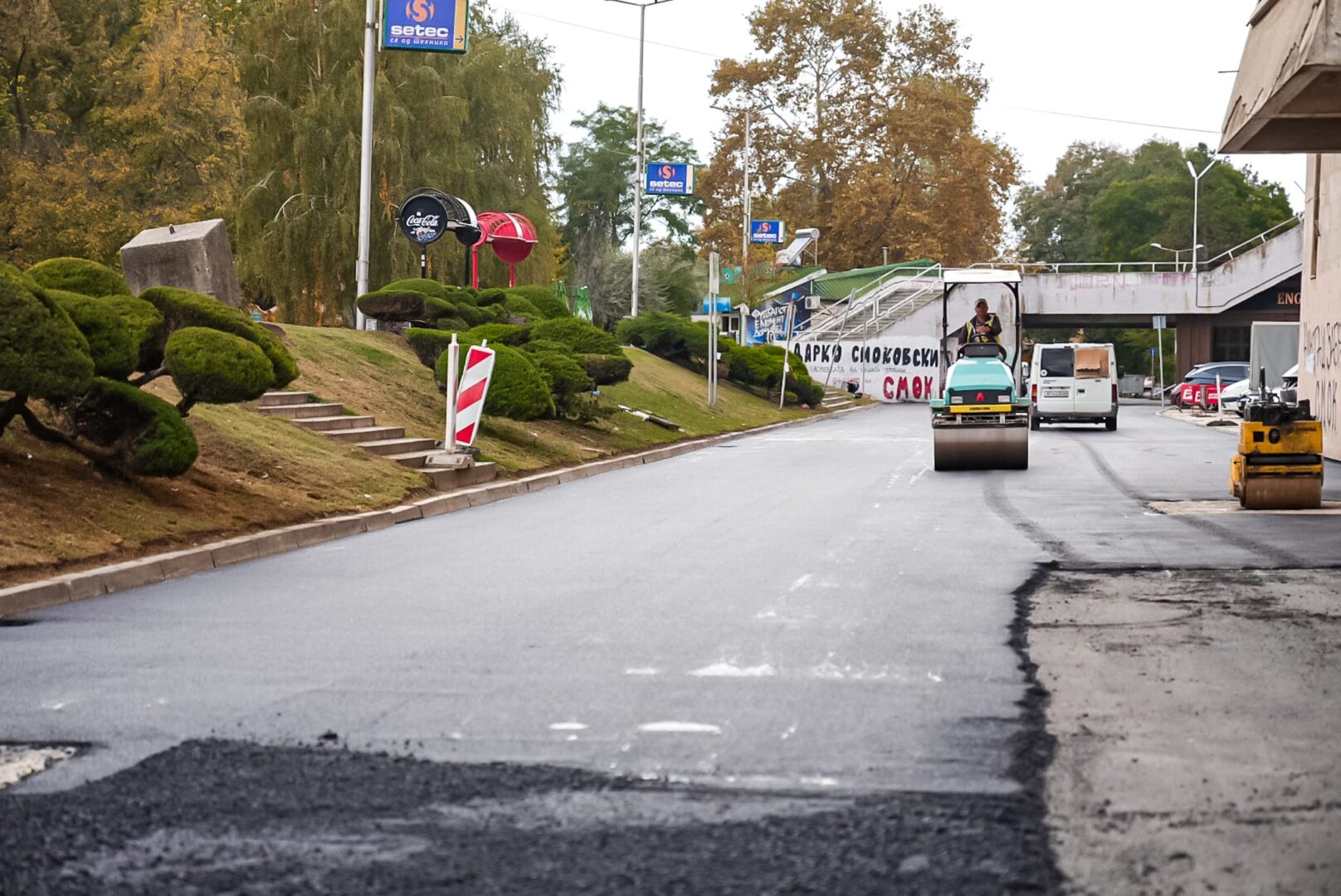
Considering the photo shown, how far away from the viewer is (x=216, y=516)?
47.5 feet

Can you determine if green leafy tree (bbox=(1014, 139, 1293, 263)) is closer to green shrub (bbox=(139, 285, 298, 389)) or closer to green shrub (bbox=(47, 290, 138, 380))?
green shrub (bbox=(139, 285, 298, 389))

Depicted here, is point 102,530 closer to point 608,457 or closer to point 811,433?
point 608,457

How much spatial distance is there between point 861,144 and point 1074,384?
43740mm

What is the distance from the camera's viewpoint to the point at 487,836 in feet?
16.7

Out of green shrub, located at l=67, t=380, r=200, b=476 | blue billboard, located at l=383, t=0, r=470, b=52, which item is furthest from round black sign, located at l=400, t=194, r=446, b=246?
green shrub, located at l=67, t=380, r=200, b=476

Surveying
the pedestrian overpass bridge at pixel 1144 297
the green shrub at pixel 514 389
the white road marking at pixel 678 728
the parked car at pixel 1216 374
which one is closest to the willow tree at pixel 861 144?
the pedestrian overpass bridge at pixel 1144 297

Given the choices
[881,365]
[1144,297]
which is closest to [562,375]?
[881,365]

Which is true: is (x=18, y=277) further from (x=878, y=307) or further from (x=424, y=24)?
(x=878, y=307)

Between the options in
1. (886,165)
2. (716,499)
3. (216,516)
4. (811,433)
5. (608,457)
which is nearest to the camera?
(216,516)

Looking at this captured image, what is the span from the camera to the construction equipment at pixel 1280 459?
17156 millimetres

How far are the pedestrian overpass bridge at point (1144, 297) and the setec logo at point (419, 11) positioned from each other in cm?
3855

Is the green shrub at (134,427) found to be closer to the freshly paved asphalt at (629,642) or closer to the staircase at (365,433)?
the freshly paved asphalt at (629,642)

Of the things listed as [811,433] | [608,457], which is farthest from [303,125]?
[608,457]

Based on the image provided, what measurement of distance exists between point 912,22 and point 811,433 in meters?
50.0
